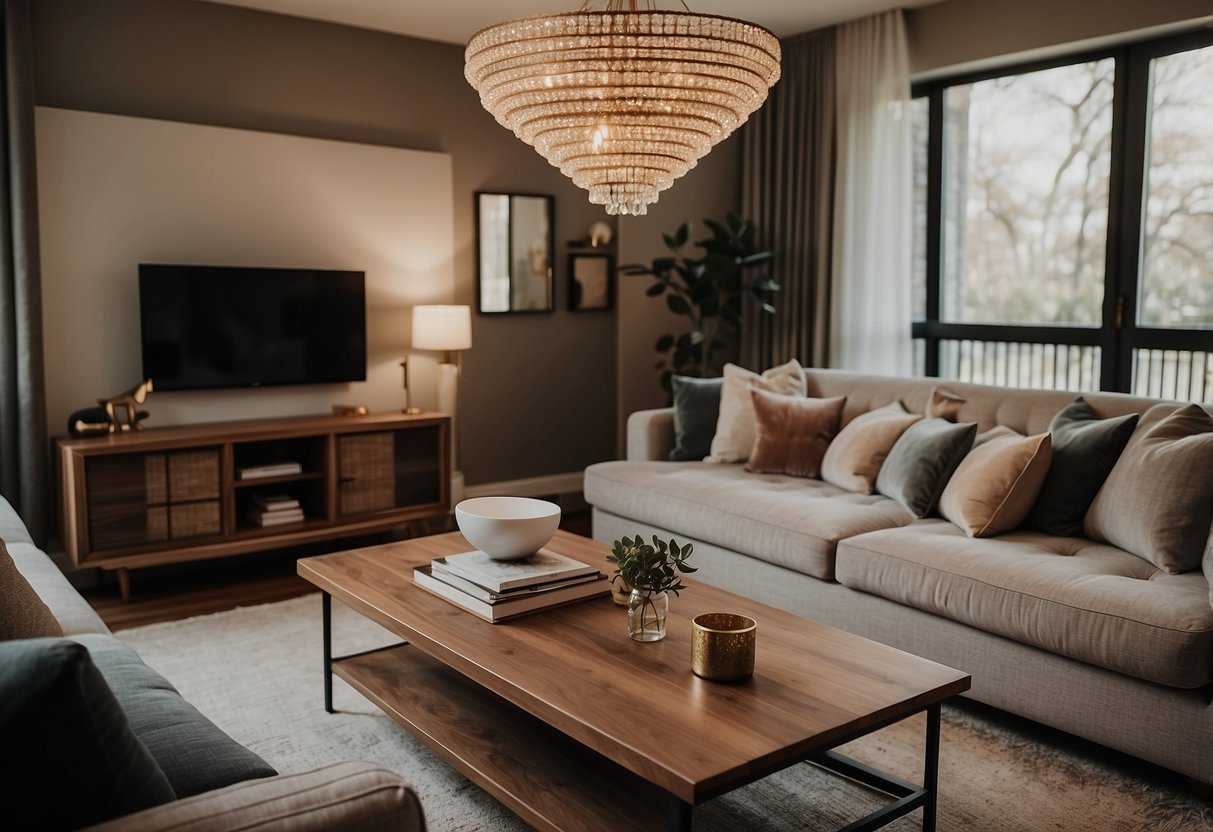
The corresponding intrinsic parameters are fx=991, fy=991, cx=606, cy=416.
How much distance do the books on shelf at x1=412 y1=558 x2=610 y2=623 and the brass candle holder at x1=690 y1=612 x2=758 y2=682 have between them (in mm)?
530

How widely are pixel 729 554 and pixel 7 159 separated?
10.1ft

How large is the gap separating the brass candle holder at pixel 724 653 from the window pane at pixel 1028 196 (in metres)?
3.30

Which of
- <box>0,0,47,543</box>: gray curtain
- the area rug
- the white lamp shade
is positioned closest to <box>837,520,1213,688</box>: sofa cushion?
the area rug

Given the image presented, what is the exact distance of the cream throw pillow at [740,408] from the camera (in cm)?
412

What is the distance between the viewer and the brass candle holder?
1.93 meters

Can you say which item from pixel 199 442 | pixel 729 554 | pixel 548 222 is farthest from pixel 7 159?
pixel 729 554

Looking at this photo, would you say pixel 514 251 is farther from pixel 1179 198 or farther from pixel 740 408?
pixel 1179 198

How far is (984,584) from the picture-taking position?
2643 millimetres

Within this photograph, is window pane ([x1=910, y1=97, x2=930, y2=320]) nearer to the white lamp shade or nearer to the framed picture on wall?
the framed picture on wall

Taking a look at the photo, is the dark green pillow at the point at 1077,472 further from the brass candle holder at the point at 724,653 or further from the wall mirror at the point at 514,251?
the wall mirror at the point at 514,251

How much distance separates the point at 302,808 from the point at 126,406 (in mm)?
3316

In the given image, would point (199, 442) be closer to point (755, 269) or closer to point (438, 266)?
point (438, 266)

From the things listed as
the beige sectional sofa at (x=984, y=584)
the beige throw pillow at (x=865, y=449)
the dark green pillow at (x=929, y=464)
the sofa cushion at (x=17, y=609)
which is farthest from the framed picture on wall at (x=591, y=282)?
the sofa cushion at (x=17, y=609)

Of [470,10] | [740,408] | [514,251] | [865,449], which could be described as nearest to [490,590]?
[865,449]
